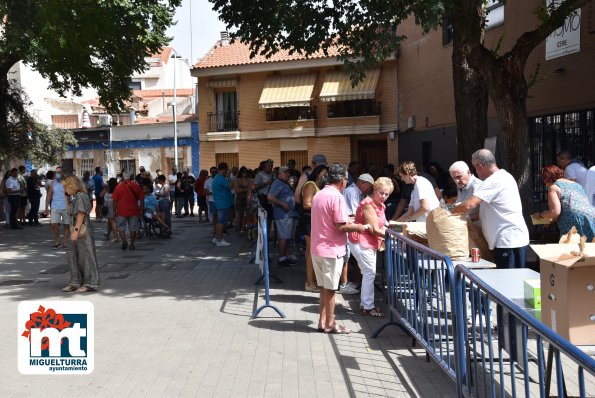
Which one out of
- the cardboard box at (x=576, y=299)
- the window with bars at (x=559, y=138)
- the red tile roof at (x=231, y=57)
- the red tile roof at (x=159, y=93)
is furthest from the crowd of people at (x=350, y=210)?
the red tile roof at (x=159, y=93)

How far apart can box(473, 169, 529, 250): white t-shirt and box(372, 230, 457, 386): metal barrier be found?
0.95m

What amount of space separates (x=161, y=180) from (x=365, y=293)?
12.4 meters

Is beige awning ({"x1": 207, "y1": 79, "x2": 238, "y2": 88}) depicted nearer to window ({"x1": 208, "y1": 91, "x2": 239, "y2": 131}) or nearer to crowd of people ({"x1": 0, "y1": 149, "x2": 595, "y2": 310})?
window ({"x1": 208, "y1": 91, "x2": 239, "y2": 131})

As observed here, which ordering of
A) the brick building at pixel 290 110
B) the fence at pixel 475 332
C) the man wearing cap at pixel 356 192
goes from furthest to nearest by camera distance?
the brick building at pixel 290 110
the man wearing cap at pixel 356 192
the fence at pixel 475 332

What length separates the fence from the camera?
3.07m

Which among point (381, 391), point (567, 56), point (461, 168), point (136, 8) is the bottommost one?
point (381, 391)

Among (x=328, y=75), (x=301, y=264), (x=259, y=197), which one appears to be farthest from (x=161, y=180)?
(x=328, y=75)

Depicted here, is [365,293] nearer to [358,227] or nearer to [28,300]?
[358,227]

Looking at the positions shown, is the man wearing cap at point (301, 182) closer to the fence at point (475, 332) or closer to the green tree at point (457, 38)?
the green tree at point (457, 38)

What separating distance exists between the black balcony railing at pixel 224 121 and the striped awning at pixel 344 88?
553 centimetres

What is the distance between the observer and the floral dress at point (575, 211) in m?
7.25

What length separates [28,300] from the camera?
9.47 meters

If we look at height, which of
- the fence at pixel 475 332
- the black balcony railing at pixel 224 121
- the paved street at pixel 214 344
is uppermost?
the black balcony railing at pixel 224 121

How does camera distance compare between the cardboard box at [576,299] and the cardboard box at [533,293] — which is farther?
the cardboard box at [533,293]
